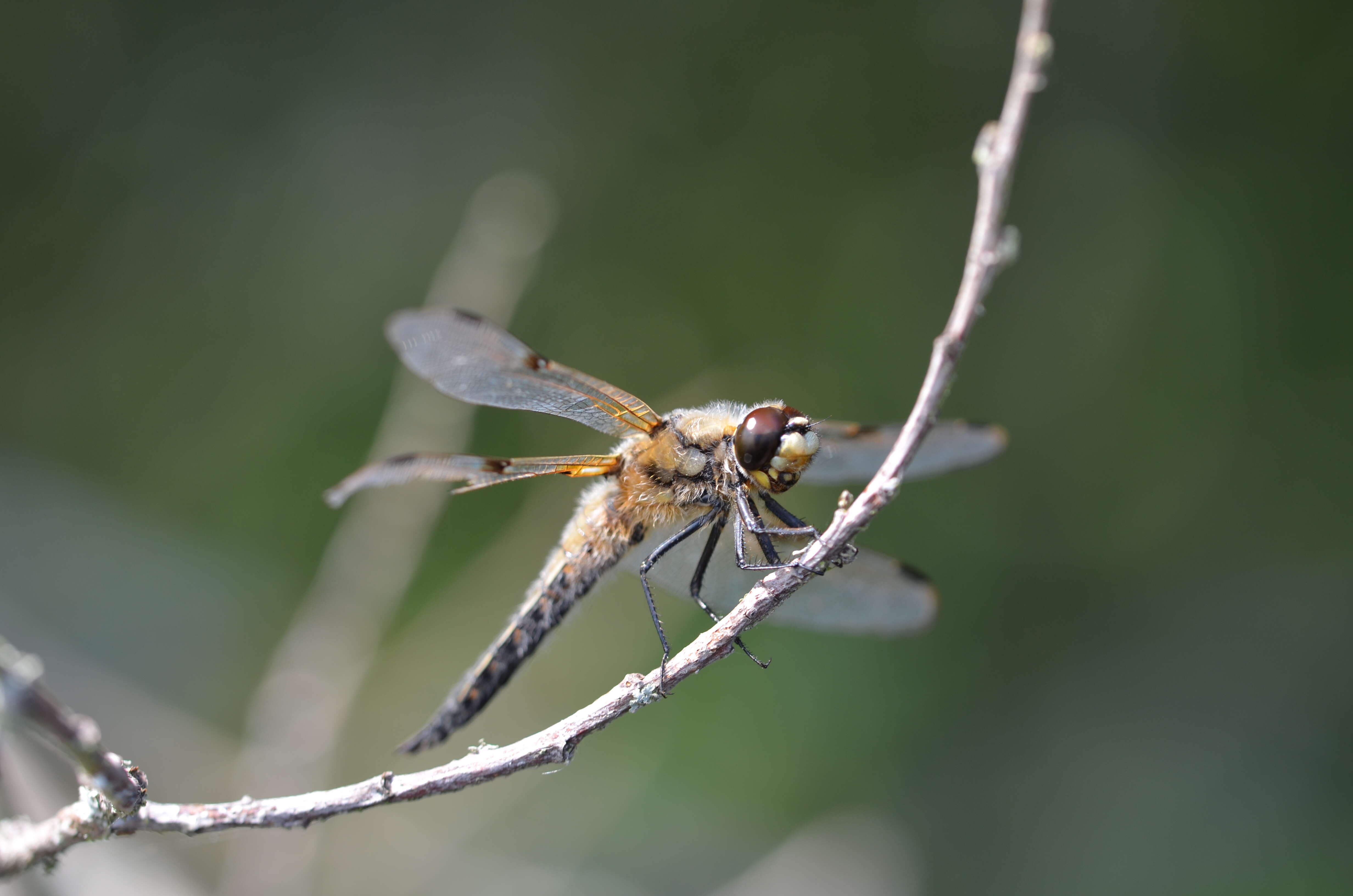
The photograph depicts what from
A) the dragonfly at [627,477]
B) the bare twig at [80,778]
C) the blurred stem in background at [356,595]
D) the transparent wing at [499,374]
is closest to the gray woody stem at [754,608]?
the bare twig at [80,778]

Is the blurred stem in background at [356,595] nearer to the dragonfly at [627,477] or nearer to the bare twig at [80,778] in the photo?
the dragonfly at [627,477]

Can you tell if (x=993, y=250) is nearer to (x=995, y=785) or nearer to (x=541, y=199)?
(x=541, y=199)

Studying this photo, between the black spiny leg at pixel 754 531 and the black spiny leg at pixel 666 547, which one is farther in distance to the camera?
the black spiny leg at pixel 666 547

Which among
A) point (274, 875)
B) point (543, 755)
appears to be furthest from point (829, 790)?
point (543, 755)

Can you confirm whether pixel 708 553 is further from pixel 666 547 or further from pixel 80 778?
pixel 80 778

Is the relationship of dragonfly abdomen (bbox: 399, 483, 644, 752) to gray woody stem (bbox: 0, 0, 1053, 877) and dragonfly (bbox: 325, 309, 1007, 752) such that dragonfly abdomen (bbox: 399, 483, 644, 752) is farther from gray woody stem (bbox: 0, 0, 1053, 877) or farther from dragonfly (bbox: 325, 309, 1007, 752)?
gray woody stem (bbox: 0, 0, 1053, 877)

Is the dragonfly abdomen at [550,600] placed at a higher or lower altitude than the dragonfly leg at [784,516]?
lower
